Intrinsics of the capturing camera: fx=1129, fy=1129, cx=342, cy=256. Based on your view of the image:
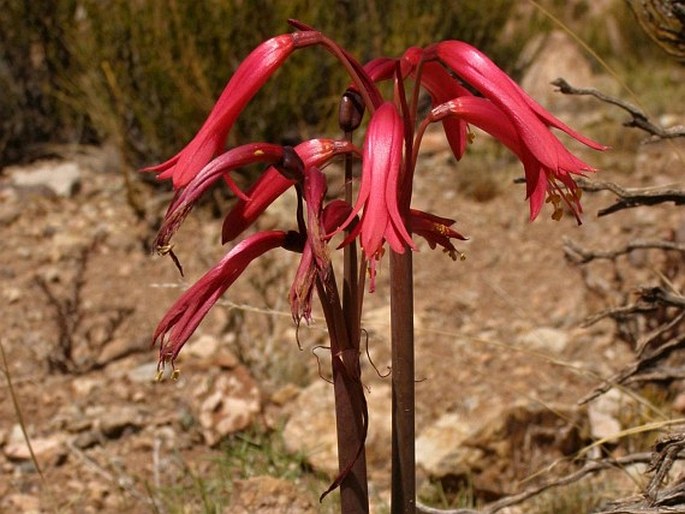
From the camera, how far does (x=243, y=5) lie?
5289 millimetres

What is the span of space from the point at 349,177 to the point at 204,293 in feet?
Result: 0.80

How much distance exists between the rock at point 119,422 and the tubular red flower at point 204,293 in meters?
1.92

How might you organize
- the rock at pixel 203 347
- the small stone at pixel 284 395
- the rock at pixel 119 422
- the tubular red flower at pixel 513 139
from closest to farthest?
the tubular red flower at pixel 513 139 < the rock at pixel 119 422 < the small stone at pixel 284 395 < the rock at pixel 203 347

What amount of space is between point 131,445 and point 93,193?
2.31 meters

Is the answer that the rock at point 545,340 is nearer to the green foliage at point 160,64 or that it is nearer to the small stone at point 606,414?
the small stone at point 606,414

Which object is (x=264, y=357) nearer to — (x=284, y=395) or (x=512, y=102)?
(x=284, y=395)

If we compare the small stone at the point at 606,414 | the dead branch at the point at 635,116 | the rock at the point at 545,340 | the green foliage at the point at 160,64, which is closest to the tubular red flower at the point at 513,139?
the dead branch at the point at 635,116

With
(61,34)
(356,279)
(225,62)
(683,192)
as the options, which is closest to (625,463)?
(683,192)

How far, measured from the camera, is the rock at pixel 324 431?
9.64ft

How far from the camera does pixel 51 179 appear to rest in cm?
532

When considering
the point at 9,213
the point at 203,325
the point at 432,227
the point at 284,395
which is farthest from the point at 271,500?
the point at 9,213

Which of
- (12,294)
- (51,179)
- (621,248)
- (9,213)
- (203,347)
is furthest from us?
(51,179)

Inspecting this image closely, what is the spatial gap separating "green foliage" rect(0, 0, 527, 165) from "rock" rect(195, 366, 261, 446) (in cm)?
195

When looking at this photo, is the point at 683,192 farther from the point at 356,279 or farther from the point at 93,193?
the point at 93,193
